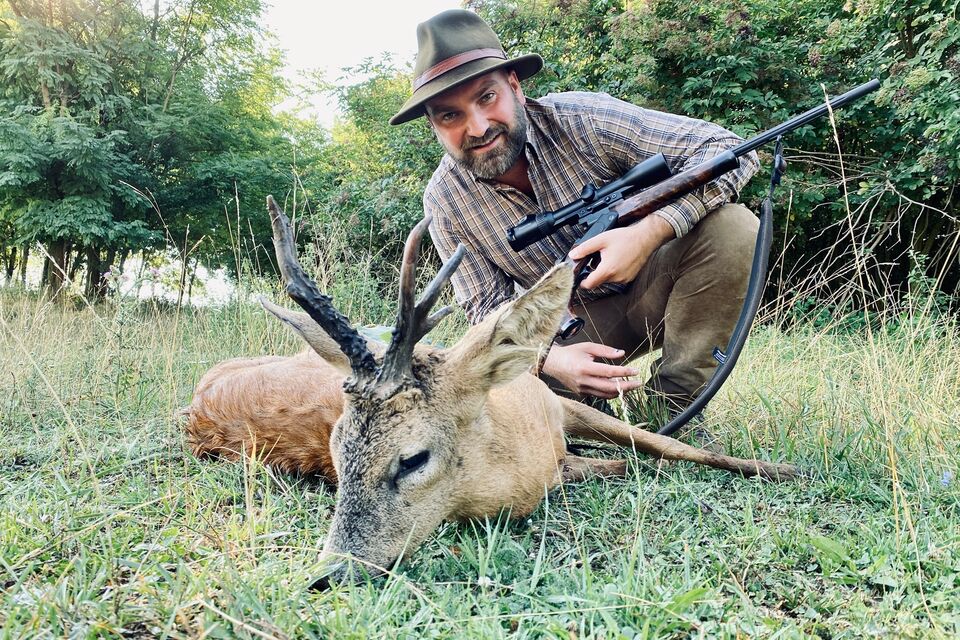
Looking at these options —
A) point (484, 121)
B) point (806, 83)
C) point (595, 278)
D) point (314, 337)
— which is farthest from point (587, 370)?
point (806, 83)

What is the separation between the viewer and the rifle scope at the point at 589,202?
338 centimetres

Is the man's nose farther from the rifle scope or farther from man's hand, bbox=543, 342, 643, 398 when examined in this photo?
man's hand, bbox=543, 342, 643, 398

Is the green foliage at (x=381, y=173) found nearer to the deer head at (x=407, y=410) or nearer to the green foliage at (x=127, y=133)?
the green foliage at (x=127, y=133)

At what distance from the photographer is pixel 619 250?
10.3ft

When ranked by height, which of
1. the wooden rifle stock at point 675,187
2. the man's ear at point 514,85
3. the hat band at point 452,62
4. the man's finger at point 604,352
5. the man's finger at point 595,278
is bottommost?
the man's finger at point 604,352

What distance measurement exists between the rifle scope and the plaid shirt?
206mm

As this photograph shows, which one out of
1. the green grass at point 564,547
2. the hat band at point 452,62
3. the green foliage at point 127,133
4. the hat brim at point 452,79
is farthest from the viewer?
the green foliage at point 127,133

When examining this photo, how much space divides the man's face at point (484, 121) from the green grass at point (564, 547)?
1856 millimetres

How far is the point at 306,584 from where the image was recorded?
5.47 feet

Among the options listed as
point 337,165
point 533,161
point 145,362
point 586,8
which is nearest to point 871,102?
point 586,8

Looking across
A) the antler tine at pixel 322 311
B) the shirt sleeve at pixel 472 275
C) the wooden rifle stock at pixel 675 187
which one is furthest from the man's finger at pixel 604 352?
the antler tine at pixel 322 311

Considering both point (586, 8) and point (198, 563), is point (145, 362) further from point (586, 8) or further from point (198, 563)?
point (586, 8)

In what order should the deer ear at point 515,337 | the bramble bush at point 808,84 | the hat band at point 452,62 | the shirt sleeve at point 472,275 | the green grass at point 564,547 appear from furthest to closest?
the bramble bush at point 808,84
the shirt sleeve at point 472,275
the hat band at point 452,62
the deer ear at point 515,337
the green grass at point 564,547

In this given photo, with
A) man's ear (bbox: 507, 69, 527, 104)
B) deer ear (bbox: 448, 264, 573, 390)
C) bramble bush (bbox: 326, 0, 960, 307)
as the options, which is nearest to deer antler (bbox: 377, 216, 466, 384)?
deer ear (bbox: 448, 264, 573, 390)
